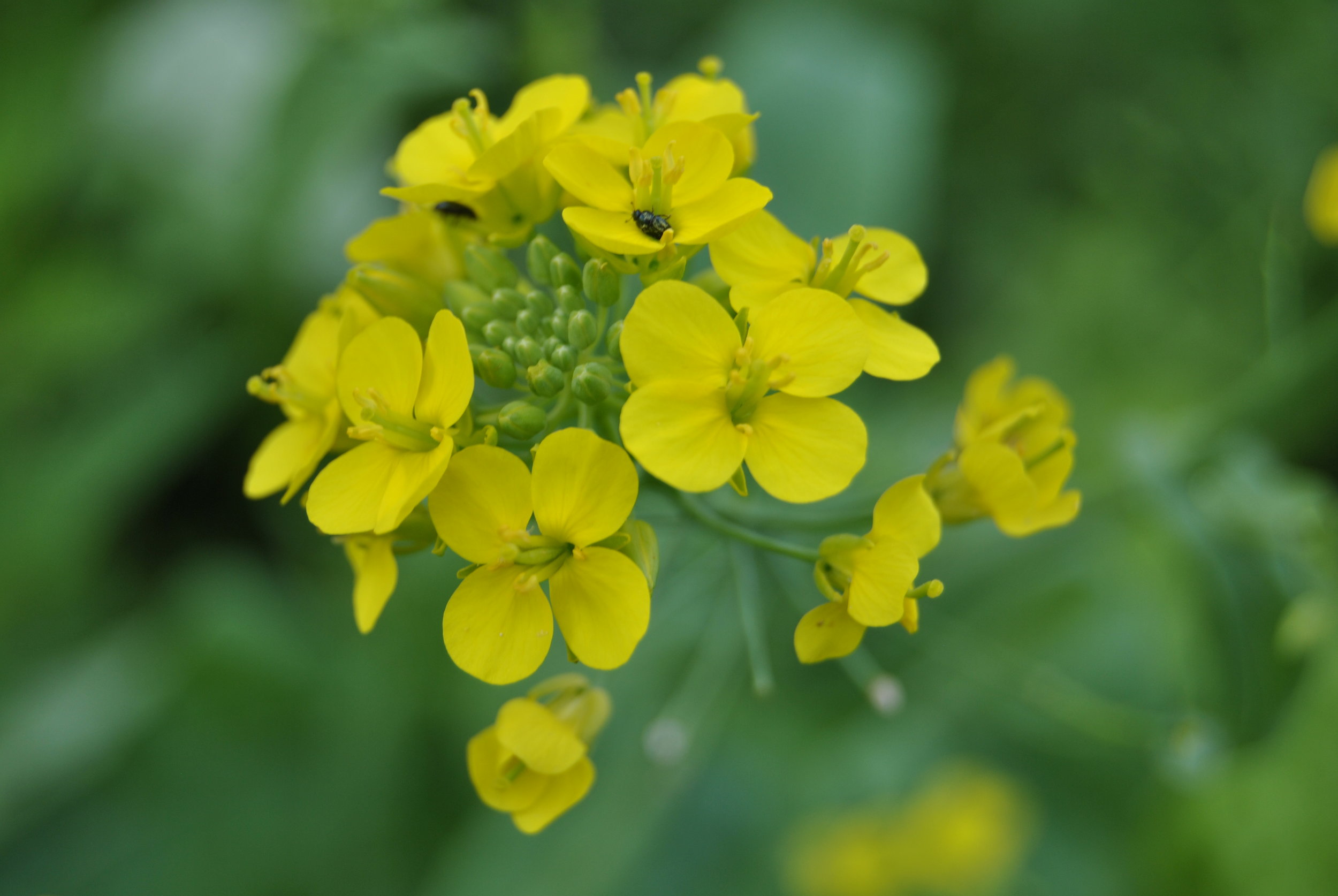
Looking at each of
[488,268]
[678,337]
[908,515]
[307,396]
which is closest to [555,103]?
[488,268]

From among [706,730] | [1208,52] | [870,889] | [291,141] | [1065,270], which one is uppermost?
[291,141]

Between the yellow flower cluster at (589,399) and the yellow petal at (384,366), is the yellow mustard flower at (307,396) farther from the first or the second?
the yellow petal at (384,366)

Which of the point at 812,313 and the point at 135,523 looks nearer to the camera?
the point at 812,313

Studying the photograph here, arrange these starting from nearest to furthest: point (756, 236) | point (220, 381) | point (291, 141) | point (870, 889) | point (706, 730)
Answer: point (756, 236) → point (706, 730) → point (870, 889) → point (291, 141) → point (220, 381)

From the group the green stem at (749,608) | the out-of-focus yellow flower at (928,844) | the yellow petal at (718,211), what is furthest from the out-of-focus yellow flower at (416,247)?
the out-of-focus yellow flower at (928,844)

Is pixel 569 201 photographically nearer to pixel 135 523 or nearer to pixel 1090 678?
pixel 1090 678

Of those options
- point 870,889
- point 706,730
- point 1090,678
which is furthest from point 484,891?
point 1090,678
